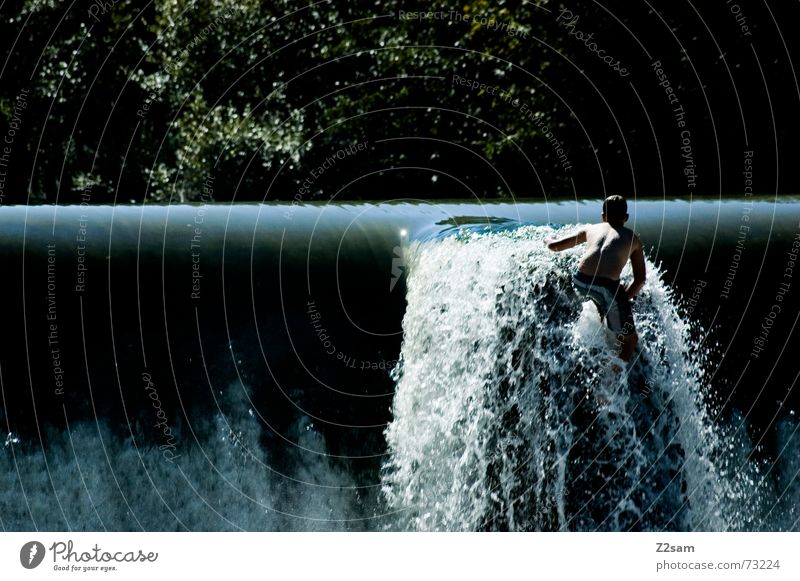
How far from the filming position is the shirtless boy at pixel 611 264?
16.7 feet

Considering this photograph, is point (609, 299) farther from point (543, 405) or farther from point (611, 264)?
point (543, 405)

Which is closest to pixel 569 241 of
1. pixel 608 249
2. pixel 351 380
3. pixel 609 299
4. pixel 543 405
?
pixel 608 249

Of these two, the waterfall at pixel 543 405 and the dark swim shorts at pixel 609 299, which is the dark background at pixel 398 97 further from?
the dark swim shorts at pixel 609 299

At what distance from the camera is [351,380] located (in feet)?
24.3

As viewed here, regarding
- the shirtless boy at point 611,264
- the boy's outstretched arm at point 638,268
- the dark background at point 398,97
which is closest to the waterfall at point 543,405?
the shirtless boy at point 611,264

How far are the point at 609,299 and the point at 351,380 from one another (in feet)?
9.25

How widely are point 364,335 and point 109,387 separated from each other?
7.77 ft

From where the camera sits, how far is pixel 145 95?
12492 mm

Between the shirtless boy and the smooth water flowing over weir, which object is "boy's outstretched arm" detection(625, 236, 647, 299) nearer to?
the shirtless boy
